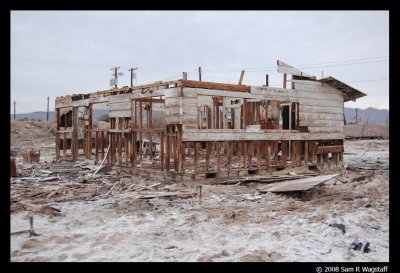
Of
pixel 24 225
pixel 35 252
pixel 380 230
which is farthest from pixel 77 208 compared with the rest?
pixel 380 230

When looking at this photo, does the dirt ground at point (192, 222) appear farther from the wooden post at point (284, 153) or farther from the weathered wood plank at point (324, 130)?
the weathered wood plank at point (324, 130)

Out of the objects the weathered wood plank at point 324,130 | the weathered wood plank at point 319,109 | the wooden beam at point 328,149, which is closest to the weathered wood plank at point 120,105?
the weathered wood plank at point 319,109

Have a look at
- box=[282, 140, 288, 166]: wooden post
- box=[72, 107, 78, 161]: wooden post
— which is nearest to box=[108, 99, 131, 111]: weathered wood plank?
box=[72, 107, 78, 161]: wooden post

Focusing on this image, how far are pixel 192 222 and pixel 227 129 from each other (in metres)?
6.28

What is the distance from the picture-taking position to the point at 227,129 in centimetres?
1421

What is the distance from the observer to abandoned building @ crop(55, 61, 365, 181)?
13.4 metres

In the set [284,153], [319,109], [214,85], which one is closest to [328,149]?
[319,109]

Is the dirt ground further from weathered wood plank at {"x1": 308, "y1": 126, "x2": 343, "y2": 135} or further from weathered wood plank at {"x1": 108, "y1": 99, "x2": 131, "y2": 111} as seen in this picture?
weathered wood plank at {"x1": 308, "y1": 126, "x2": 343, "y2": 135}

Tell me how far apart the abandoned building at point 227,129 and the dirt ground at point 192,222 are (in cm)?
178

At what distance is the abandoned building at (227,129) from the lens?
529 inches

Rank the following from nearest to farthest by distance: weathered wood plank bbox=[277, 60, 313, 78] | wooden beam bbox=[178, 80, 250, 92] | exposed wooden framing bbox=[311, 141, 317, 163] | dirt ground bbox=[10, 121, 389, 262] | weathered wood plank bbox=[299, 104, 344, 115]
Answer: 1. dirt ground bbox=[10, 121, 389, 262]
2. wooden beam bbox=[178, 80, 250, 92]
3. weathered wood plank bbox=[277, 60, 313, 78]
4. weathered wood plank bbox=[299, 104, 344, 115]
5. exposed wooden framing bbox=[311, 141, 317, 163]

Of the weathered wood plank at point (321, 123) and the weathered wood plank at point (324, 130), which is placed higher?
the weathered wood plank at point (321, 123)

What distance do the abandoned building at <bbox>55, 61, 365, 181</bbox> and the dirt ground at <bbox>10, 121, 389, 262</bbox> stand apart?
1782 millimetres
